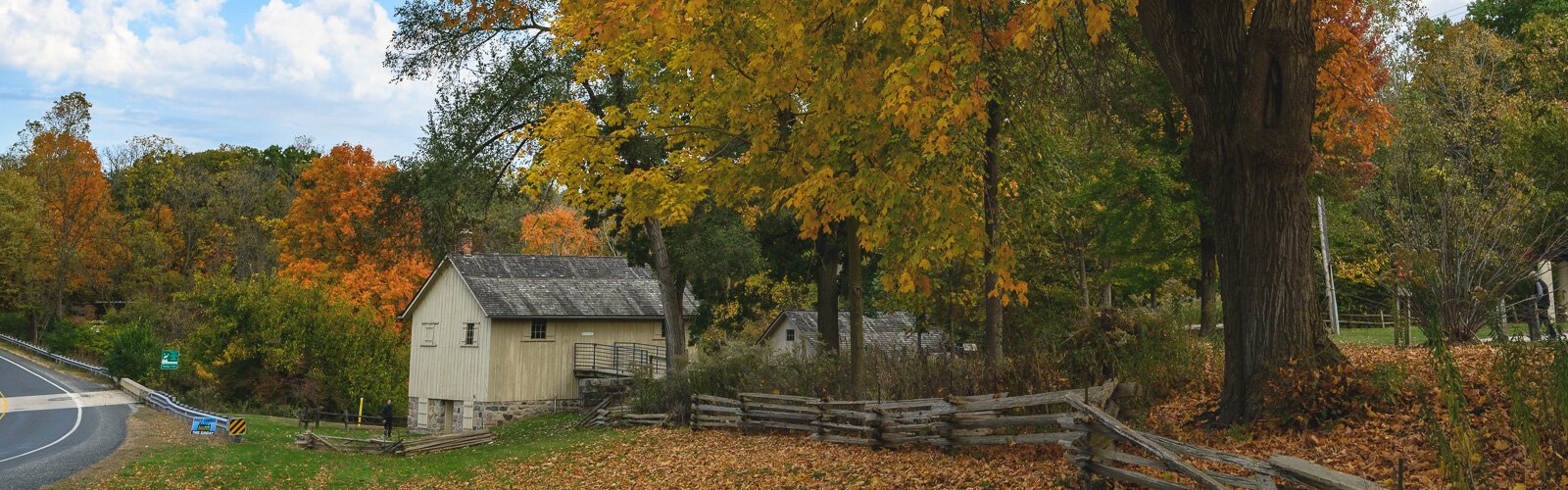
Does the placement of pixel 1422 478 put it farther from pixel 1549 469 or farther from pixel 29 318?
pixel 29 318

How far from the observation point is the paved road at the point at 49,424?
2173 cm

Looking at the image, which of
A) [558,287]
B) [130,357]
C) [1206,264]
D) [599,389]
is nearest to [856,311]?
[1206,264]

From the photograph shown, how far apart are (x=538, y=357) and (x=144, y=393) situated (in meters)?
16.8

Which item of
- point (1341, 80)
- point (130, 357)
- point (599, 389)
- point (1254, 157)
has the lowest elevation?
point (599, 389)

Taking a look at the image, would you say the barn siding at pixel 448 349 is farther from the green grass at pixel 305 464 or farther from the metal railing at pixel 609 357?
the green grass at pixel 305 464

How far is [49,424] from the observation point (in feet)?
107

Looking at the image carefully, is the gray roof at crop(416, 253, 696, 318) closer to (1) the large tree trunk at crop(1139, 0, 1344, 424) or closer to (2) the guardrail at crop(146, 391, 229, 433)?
(2) the guardrail at crop(146, 391, 229, 433)

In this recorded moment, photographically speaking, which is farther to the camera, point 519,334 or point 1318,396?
point 519,334

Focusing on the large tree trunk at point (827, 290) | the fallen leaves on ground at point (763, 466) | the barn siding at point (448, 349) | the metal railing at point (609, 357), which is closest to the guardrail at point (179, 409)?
the barn siding at point (448, 349)

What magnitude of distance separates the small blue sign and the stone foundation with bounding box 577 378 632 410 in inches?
405

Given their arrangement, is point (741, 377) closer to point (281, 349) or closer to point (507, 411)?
point (507, 411)

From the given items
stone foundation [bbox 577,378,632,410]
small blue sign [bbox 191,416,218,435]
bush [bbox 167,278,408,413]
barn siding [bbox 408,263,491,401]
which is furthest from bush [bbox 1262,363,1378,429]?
bush [bbox 167,278,408,413]

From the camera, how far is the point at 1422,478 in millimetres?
7523

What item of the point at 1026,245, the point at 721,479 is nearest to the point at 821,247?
the point at 1026,245
